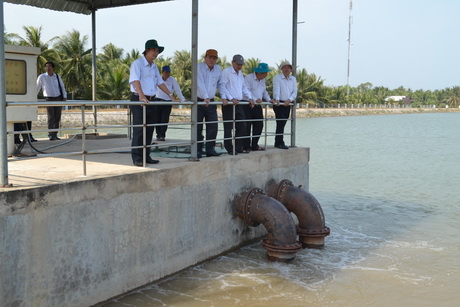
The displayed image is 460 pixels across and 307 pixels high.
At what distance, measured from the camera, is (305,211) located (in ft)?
27.5

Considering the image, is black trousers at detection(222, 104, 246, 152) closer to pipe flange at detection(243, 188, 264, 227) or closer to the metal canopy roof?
pipe flange at detection(243, 188, 264, 227)

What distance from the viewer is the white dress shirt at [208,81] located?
25.7 feet

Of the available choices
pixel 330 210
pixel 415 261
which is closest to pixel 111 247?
pixel 415 261

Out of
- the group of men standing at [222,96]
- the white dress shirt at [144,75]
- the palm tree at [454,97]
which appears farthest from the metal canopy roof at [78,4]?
the palm tree at [454,97]

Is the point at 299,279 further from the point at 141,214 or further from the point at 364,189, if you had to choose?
the point at 364,189

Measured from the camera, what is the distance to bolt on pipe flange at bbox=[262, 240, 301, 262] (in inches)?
294

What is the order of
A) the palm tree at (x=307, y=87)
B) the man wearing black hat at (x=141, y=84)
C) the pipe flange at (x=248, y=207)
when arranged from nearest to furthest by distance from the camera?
the man wearing black hat at (x=141, y=84) < the pipe flange at (x=248, y=207) < the palm tree at (x=307, y=87)

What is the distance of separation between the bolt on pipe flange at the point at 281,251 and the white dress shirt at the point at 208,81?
2271 millimetres

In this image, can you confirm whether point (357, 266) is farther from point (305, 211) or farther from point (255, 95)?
point (255, 95)

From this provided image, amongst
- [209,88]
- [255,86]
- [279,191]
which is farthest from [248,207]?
[255,86]

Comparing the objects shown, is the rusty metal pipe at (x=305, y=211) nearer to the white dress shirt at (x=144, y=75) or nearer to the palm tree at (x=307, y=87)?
the white dress shirt at (x=144, y=75)

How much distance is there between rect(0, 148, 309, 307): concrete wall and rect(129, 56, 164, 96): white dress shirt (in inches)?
40.2

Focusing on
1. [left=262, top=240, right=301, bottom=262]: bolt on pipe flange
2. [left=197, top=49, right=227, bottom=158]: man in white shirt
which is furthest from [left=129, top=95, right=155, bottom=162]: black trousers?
[left=262, top=240, right=301, bottom=262]: bolt on pipe flange

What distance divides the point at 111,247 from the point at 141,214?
1.79 feet
